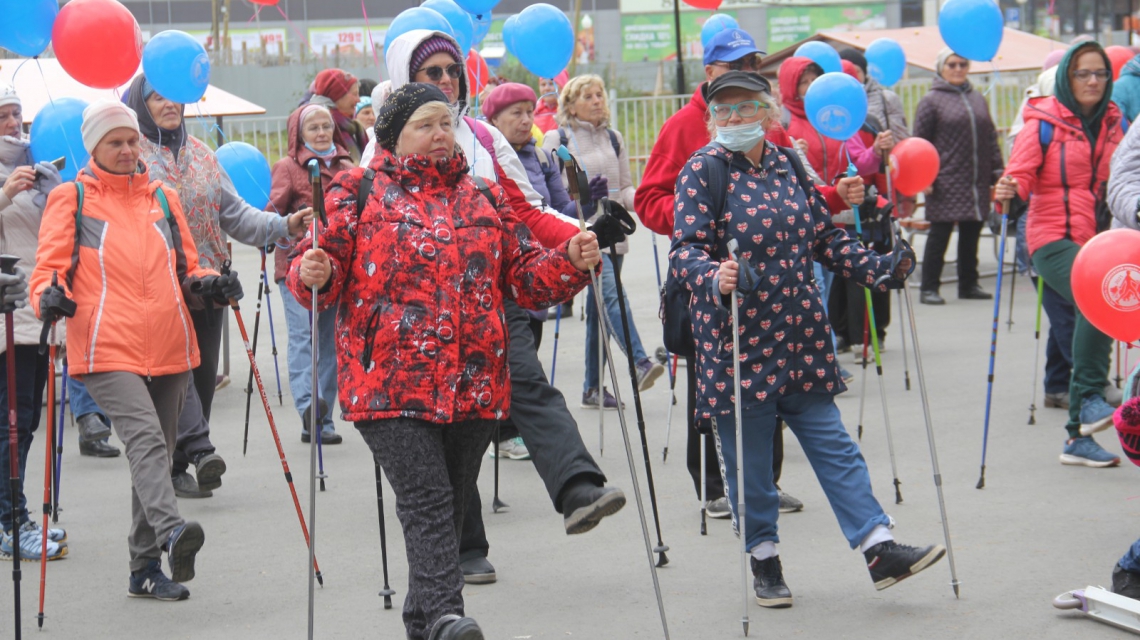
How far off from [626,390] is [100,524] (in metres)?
3.99

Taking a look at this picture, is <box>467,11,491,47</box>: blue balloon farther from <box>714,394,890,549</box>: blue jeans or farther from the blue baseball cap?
<box>714,394,890,549</box>: blue jeans

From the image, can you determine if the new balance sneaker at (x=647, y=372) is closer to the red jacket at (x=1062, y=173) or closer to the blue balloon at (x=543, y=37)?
the blue balloon at (x=543, y=37)

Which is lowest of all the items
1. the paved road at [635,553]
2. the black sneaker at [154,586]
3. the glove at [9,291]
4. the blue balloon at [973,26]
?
the paved road at [635,553]

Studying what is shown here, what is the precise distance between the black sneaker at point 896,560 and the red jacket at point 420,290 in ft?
4.98

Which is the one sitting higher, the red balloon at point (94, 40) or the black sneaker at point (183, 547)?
the red balloon at point (94, 40)

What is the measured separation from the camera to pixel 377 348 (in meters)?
4.35

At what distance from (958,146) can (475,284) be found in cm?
930

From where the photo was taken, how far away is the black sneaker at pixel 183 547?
16.8 ft

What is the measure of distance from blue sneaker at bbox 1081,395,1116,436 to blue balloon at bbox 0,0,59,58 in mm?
5607

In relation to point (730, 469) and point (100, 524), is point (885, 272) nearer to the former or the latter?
point (730, 469)

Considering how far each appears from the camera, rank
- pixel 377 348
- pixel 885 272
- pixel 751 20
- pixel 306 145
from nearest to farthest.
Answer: pixel 377 348 < pixel 885 272 < pixel 306 145 < pixel 751 20

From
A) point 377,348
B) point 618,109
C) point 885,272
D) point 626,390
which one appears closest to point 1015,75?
point 618,109

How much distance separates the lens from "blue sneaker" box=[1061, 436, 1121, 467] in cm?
708

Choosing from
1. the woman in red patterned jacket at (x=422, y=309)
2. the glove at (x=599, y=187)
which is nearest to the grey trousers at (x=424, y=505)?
the woman in red patterned jacket at (x=422, y=309)
